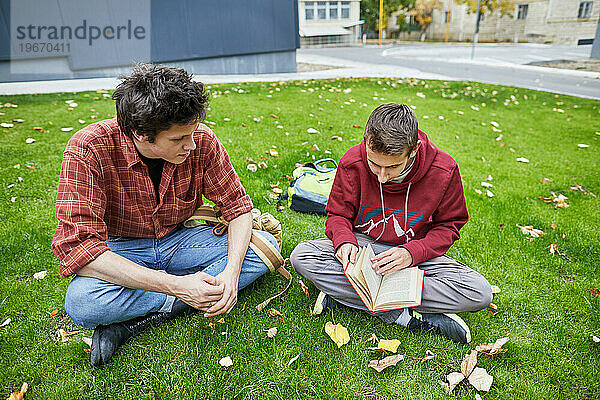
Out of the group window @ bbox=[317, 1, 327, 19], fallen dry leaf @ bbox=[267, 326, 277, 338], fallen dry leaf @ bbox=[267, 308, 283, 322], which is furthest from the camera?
window @ bbox=[317, 1, 327, 19]

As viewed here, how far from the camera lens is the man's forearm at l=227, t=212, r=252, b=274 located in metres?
2.25

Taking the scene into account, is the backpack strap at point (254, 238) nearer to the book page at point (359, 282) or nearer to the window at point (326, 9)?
the book page at point (359, 282)

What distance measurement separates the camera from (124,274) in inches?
76.3

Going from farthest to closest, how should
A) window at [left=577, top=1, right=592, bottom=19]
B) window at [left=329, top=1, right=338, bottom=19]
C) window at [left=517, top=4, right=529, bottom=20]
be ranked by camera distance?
1. window at [left=329, top=1, right=338, bottom=19]
2. window at [left=517, top=4, right=529, bottom=20]
3. window at [left=577, top=1, right=592, bottom=19]

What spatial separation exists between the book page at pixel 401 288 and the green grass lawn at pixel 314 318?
10.9 inches

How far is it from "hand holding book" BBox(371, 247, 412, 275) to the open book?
31 millimetres

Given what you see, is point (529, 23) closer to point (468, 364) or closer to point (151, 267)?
point (468, 364)

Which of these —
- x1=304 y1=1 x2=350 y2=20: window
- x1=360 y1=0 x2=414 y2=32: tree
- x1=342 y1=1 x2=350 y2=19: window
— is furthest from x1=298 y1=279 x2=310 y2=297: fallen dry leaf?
x1=360 y1=0 x2=414 y2=32: tree

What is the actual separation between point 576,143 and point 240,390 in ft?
19.4

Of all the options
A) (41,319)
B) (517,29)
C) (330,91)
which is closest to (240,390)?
(41,319)

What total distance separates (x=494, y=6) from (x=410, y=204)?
142 ft

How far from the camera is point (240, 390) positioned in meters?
1.94

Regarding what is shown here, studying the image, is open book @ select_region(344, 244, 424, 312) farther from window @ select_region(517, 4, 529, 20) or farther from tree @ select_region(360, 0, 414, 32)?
tree @ select_region(360, 0, 414, 32)

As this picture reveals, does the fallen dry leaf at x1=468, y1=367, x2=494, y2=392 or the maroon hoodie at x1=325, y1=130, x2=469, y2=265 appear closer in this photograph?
the fallen dry leaf at x1=468, y1=367, x2=494, y2=392
